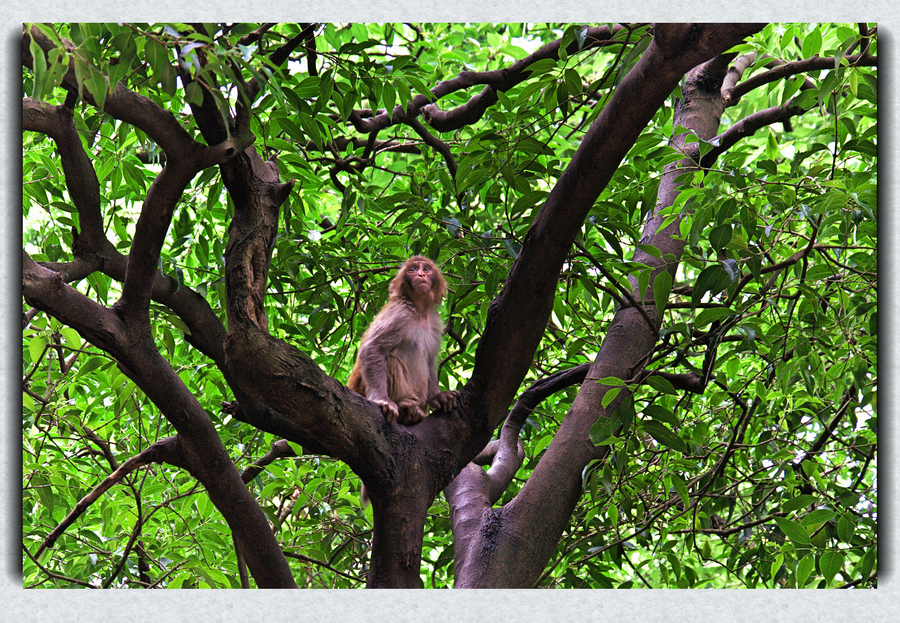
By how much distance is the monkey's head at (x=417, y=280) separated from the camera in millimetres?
4891

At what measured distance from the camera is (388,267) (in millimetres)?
4832

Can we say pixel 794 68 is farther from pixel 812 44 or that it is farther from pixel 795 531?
pixel 795 531

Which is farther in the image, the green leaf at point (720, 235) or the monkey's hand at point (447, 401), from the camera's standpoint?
the monkey's hand at point (447, 401)

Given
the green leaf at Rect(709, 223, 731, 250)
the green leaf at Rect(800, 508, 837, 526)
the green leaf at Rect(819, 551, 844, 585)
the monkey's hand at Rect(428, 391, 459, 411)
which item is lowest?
the green leaf at Rect(819, 551, 844, 585)

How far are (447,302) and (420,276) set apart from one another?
2.06ft

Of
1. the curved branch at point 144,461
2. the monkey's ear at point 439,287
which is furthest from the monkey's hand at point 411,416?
the monkey's ear at point 439,287

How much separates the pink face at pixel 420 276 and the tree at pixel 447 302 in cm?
20

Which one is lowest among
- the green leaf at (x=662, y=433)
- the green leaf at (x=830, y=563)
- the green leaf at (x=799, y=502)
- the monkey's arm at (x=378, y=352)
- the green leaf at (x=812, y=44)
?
the green leaf at (x=830, y=563)

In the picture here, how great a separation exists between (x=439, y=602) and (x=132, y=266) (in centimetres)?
176

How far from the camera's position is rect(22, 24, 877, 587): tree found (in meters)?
2.98

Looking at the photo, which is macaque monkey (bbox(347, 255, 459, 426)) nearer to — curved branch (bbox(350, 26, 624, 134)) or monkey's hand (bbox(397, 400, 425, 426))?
monkey's hand (bbox(397, 400, 425, 426))

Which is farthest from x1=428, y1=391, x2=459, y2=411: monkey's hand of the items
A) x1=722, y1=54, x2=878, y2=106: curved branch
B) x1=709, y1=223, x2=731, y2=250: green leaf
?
x1=722, y1=54, x2=878, y2=106: curved branch

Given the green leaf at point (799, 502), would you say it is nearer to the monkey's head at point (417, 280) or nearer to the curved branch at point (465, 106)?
the monkey's head at point (417, 280)

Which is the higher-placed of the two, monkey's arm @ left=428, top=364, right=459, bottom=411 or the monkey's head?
the monkey's head
